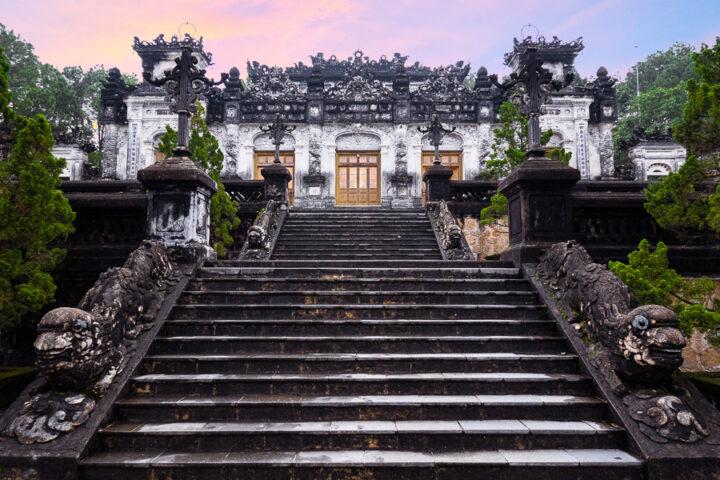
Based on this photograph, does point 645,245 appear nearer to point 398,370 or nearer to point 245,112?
point 398,370

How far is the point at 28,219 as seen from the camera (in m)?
5.20

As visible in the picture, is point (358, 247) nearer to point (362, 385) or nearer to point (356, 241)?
point (356, 241)

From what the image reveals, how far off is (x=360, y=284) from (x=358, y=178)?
1565 centimetres

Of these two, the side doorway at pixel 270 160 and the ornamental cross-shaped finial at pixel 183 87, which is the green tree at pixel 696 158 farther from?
the side doorway at pixel 270 160

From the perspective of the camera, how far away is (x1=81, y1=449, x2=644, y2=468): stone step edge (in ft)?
10.7

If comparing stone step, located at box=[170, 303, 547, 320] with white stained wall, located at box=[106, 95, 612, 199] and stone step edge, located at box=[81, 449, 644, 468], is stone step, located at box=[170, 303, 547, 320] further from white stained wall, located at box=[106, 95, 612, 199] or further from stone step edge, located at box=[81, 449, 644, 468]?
white stained wall, located at box=[106, 95, 612, 199]

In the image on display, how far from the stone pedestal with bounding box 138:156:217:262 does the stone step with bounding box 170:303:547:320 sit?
4.19 feet

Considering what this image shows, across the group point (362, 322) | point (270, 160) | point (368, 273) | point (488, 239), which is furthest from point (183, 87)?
point (270, 160)

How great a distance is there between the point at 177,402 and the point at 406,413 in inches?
80.1

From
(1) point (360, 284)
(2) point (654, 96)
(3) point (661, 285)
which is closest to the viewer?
(3) point (661, 285)

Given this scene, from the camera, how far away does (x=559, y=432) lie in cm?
356

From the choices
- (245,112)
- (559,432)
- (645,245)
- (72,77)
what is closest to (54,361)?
(559,432)

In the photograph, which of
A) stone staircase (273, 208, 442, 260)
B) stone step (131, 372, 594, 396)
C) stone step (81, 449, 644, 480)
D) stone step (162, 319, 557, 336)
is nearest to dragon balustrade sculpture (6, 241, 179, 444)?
stone step (131, 372, 594, 396)

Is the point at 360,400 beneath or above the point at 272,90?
beneath
